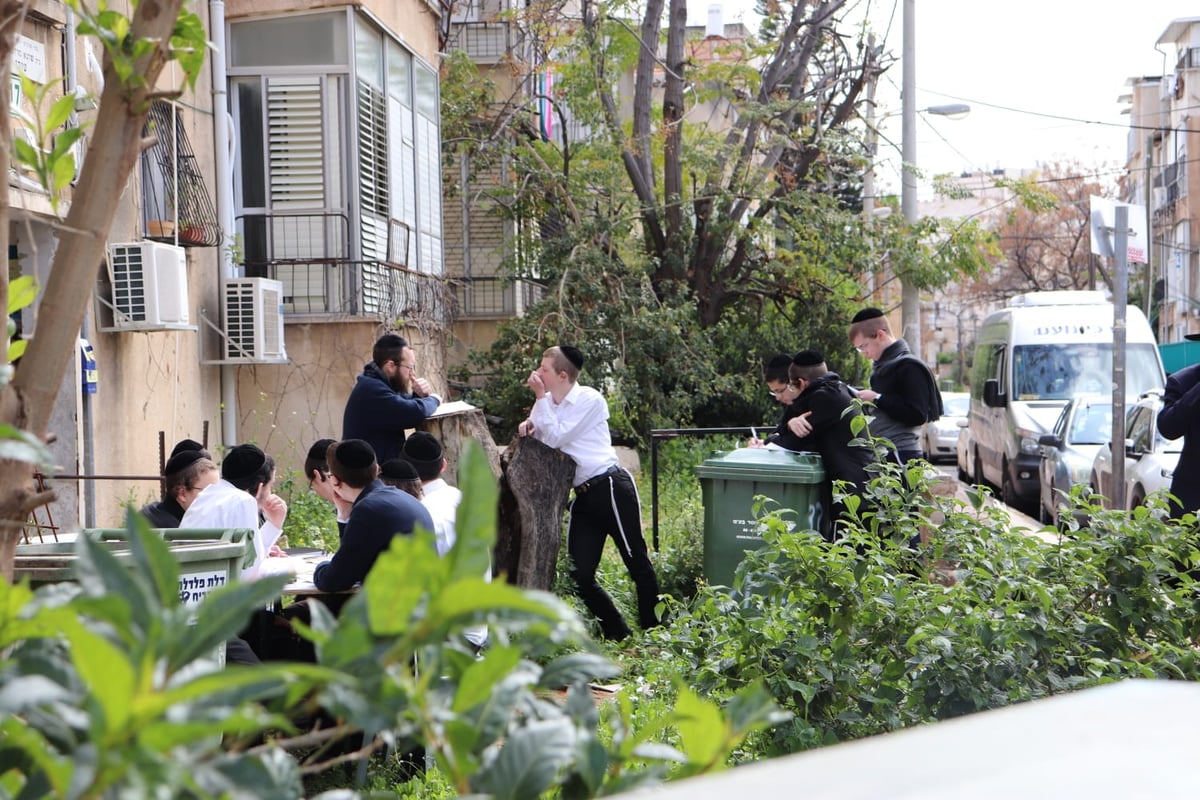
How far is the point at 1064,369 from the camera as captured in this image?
16.9 meters

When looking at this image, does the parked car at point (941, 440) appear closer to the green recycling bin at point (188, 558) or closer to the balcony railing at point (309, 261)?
the balcony railing at point (309, 261)

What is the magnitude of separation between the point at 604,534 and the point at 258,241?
6.24 meters

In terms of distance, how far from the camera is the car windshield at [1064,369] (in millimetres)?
16656

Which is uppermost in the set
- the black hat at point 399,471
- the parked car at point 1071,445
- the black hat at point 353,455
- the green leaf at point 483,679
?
the green leaf at point 483,679

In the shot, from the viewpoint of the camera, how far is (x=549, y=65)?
18.7 m

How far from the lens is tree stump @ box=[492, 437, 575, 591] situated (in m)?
7.95

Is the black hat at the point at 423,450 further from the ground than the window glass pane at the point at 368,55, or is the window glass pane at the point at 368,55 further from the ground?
the window glass pane at the point at 368,55

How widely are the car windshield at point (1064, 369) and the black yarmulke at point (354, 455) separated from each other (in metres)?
12.4

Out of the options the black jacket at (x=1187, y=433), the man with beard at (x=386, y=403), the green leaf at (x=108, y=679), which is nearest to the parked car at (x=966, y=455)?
the black jacket at (x=1187, y=433)

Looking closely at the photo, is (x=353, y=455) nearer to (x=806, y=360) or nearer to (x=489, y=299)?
(x=806, y=360)

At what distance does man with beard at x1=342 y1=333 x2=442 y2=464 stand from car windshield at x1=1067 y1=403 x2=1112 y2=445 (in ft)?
28.0

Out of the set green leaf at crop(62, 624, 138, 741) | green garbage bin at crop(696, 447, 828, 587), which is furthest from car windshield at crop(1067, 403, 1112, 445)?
green leaf at crop(62, 624, 138, 741)

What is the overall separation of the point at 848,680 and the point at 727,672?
1.47 feet

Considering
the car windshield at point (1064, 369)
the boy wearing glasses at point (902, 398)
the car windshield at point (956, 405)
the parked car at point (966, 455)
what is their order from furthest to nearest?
the car windshield at point (956, 405) → the parked car at point (966, 455) → the car windshield at point (1064, 369) → the boy wearing glasses at point (902, 398)
